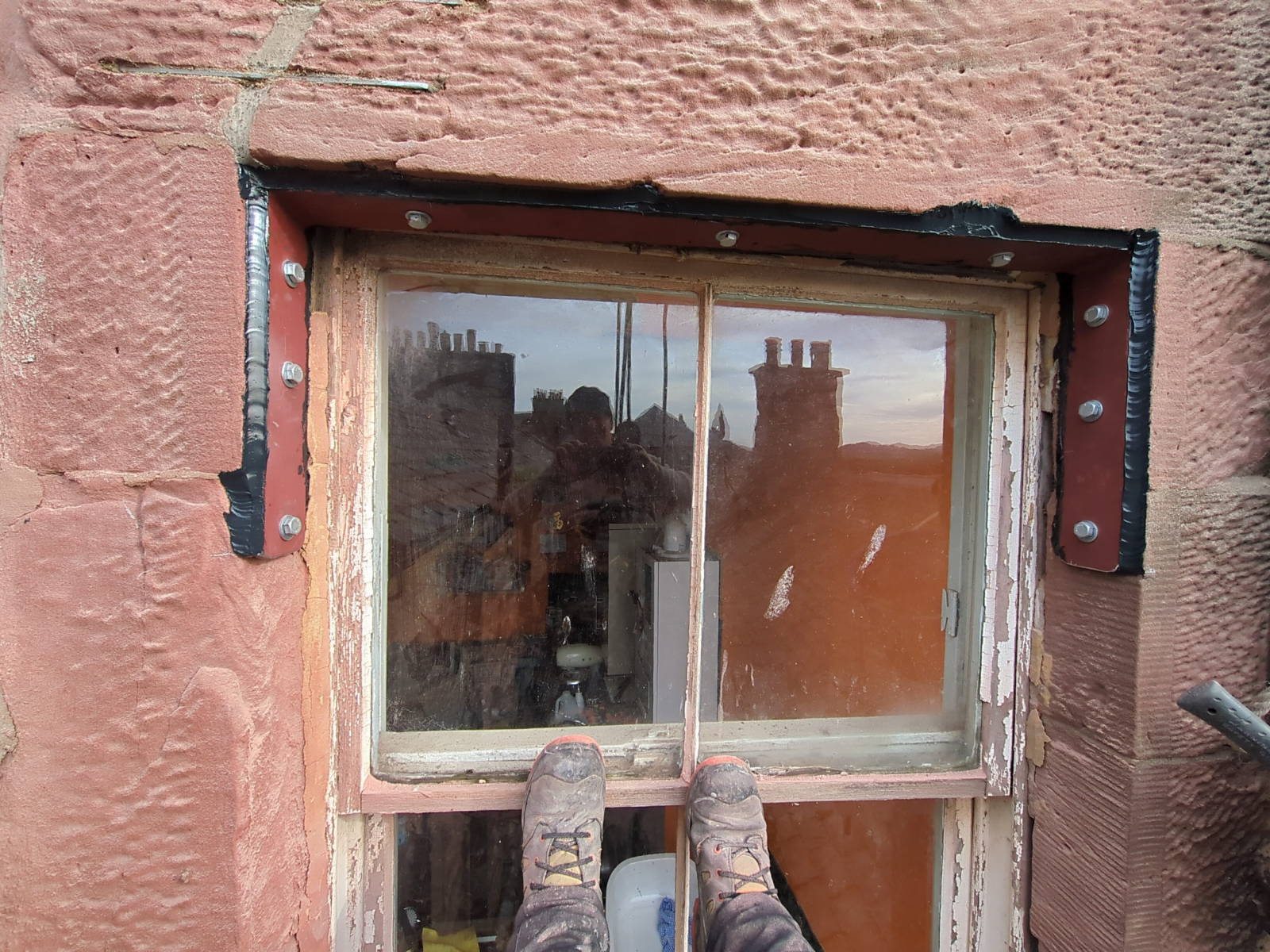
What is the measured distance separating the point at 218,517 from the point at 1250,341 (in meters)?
1.71

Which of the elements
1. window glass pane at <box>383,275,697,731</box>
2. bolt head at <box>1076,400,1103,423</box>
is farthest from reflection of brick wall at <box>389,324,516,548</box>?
bolt head at <box>1076,400,1103,423</box>

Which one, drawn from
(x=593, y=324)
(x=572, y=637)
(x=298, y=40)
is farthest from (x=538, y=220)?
(x=572, y=637)

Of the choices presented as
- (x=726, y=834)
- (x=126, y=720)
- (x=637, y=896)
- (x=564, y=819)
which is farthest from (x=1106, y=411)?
(x=126, y=720)

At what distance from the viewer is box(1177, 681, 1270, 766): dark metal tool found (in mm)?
786

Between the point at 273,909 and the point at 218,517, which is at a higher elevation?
the point at 218,517

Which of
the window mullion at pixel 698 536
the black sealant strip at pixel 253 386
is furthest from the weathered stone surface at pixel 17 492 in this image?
the window mullion at pixel 698 536

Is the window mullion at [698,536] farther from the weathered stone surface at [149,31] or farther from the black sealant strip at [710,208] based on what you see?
the weathered stone surface at [149,31]

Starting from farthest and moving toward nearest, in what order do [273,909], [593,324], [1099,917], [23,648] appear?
[593,324] < [1099,917] < [273,909] < [23,648]

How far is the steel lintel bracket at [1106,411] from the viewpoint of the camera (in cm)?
91

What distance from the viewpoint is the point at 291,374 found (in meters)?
0.84

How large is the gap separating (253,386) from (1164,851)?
172 cm

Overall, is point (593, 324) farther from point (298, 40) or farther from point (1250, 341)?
point (1250, 341)

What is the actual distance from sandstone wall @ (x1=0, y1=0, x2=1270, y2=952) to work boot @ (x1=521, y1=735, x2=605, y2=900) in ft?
1.30

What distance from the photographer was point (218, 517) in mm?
760
